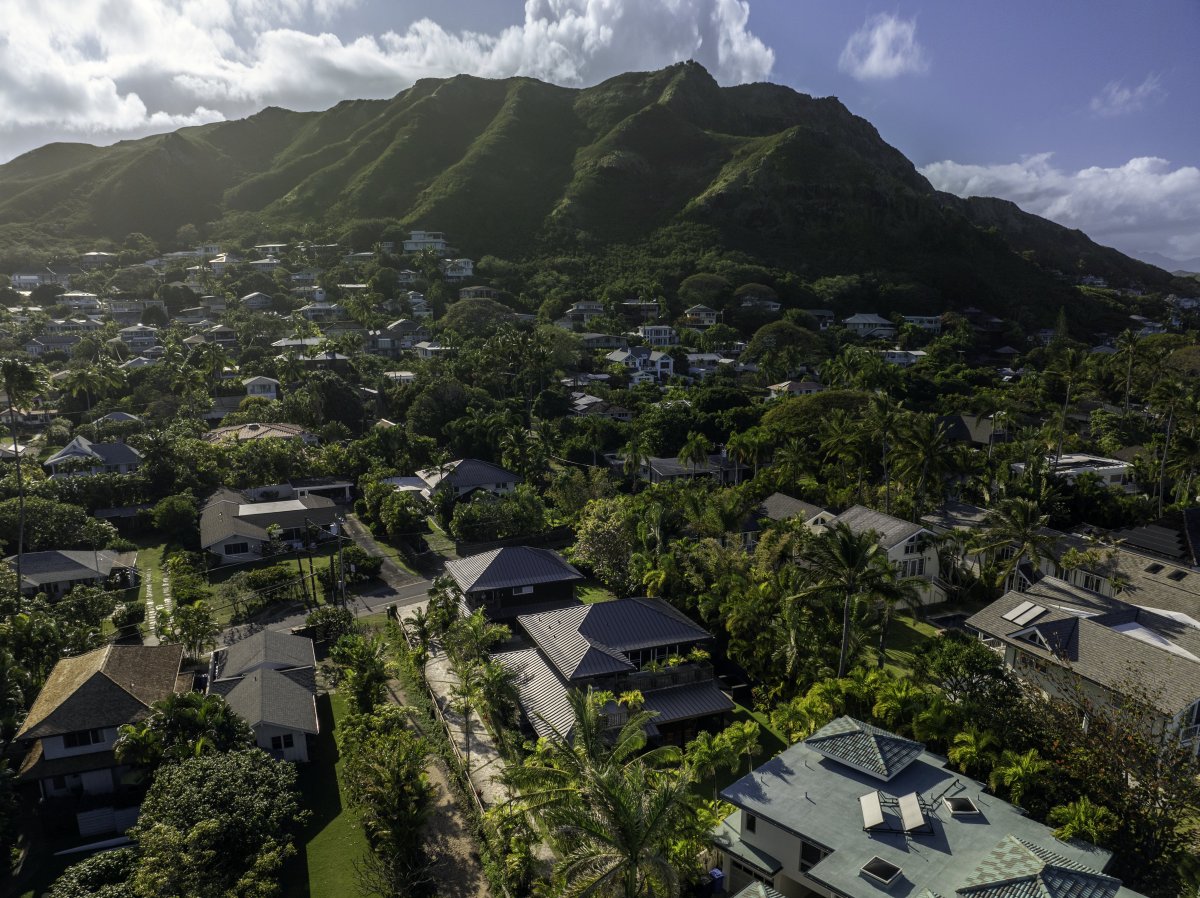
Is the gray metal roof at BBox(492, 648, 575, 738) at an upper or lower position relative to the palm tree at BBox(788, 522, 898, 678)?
lower

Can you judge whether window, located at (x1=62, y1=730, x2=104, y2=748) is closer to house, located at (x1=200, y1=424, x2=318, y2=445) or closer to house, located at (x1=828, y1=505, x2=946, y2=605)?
house, located at (x1=828, y1=505, x2=946, y2=605)

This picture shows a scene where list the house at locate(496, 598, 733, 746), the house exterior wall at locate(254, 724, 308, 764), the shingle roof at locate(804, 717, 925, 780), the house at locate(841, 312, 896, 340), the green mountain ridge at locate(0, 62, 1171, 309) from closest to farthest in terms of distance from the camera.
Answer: the shingle roof at locate(804, 717, 925, 780) < the house exterior wall at locate(254, 724, 308, 764) < the house at locate(496, 598, 733, 746) < the house at locate(841, 312, 896, 340) < the green mountain ridge at locate(0, 62, 1171, 309)

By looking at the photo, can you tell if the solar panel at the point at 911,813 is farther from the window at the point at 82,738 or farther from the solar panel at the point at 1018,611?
the window at the point at 82,738

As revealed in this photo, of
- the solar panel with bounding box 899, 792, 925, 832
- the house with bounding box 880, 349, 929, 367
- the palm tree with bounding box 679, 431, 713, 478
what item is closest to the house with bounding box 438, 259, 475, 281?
the house with bounding box 880, 349, 929, 367

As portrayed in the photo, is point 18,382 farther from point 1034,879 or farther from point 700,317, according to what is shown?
point 700,317

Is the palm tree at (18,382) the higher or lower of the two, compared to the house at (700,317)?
lower

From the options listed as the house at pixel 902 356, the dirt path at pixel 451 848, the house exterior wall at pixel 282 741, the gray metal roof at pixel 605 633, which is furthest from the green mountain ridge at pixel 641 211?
the dirt path at pixel 451 848

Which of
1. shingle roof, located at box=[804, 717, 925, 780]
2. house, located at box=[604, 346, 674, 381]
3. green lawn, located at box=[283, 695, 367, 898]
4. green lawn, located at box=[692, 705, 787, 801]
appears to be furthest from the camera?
house, located at box=[604, 346, 674, 381]

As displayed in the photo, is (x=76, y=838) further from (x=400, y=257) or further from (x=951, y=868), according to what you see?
(x=400, y=257)
